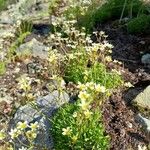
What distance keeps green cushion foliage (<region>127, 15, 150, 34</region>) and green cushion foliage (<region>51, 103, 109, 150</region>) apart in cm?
397

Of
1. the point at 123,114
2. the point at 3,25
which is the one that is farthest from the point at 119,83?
the point at 3,25

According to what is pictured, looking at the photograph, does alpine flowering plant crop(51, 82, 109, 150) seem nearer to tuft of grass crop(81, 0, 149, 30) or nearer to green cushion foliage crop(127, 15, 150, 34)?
green cushion foliage crop(127, 15, 150, 34)

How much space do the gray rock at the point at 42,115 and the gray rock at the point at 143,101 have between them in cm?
91

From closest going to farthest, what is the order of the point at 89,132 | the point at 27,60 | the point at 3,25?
the point at 89,132 < the point at 27,60 < the point at 3,25

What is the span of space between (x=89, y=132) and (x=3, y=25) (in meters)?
7.95

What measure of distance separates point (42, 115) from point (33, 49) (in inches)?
133

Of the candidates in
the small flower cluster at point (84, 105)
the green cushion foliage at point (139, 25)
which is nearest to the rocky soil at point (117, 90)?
the green cushion foliage at point (139, 25)

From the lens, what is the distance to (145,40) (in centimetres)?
905

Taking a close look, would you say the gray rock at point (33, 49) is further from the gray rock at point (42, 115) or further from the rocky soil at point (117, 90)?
the gray rock at point (42, 115)

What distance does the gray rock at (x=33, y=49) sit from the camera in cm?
921

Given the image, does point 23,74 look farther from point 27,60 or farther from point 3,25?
point 3,25

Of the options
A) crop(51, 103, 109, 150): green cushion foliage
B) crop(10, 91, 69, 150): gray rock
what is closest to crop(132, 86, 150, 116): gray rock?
crop(51, 103, 109, 150): green cushion foliage

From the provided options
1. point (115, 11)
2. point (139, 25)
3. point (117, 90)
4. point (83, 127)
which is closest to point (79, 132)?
point (83, 127)

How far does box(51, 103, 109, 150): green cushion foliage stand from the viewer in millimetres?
5262
